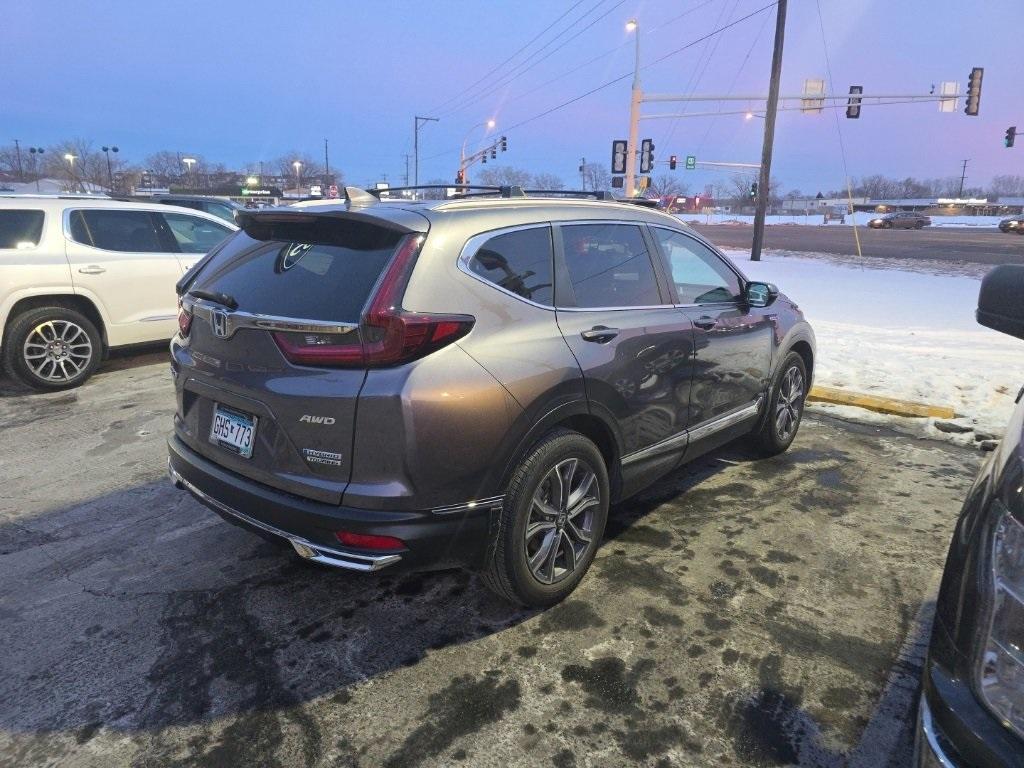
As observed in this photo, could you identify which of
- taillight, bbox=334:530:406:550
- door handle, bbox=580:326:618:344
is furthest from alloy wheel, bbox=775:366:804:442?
taillight, bbox=334:530:406:550

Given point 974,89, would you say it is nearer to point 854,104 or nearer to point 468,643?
point 854,104

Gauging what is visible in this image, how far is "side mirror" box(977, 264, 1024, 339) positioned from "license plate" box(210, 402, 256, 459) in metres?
2.55

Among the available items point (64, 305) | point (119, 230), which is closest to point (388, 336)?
point (64, 305)

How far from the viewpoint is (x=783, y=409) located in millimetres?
5074

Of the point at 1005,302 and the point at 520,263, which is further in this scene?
the point at 520,263

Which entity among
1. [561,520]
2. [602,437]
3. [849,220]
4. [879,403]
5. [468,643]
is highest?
[849,220]

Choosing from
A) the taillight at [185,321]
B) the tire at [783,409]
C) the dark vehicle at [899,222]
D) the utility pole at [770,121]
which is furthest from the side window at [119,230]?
the dark vehicle at [899,222]

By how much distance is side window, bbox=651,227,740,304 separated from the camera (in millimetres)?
3926

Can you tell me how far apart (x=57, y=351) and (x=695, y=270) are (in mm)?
6049

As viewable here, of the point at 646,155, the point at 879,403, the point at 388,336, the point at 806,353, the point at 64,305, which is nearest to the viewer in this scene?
the point at 388,336

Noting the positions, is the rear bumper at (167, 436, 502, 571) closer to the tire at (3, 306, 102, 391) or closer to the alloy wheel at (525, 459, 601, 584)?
the alloy wheel at (525, 459, 601, 584)

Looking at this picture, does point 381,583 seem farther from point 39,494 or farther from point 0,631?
point 39,494

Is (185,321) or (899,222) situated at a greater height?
(899,222)

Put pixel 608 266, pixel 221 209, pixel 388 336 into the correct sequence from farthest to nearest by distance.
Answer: pixel 221 209
pixel 608 266
pixel 388 336
